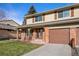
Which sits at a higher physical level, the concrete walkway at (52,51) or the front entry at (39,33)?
the front entry at (39,33)

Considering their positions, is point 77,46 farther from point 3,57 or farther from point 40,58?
point 3,57

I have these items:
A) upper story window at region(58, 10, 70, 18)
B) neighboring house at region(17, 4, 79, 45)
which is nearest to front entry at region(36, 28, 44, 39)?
neighboring house at region(17, 4, 79, 45)

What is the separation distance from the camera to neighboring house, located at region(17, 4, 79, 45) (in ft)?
41.5

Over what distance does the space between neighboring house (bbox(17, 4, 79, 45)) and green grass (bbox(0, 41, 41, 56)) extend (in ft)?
3.44

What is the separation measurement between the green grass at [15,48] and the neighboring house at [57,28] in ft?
3.44

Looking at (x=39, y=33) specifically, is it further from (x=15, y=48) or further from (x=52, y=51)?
(x=52, y=51)

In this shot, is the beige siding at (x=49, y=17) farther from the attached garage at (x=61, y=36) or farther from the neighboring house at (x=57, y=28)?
the attached garage at (x=61, y=36)

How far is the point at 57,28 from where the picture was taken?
13.4 metres

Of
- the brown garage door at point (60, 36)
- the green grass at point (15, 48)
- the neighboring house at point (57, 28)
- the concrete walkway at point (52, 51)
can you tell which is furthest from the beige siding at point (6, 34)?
the brown garage door at point (60, 36)

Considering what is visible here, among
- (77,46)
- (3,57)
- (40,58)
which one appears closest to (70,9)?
(77,46)

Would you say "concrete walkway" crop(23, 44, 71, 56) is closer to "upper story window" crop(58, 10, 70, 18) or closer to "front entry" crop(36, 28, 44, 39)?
"front entry" crop(36, 28, 44, 39)

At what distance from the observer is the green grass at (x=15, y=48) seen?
11031 millimetres

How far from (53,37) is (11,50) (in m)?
3.60

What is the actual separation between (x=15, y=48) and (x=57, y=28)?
3.64 meters
